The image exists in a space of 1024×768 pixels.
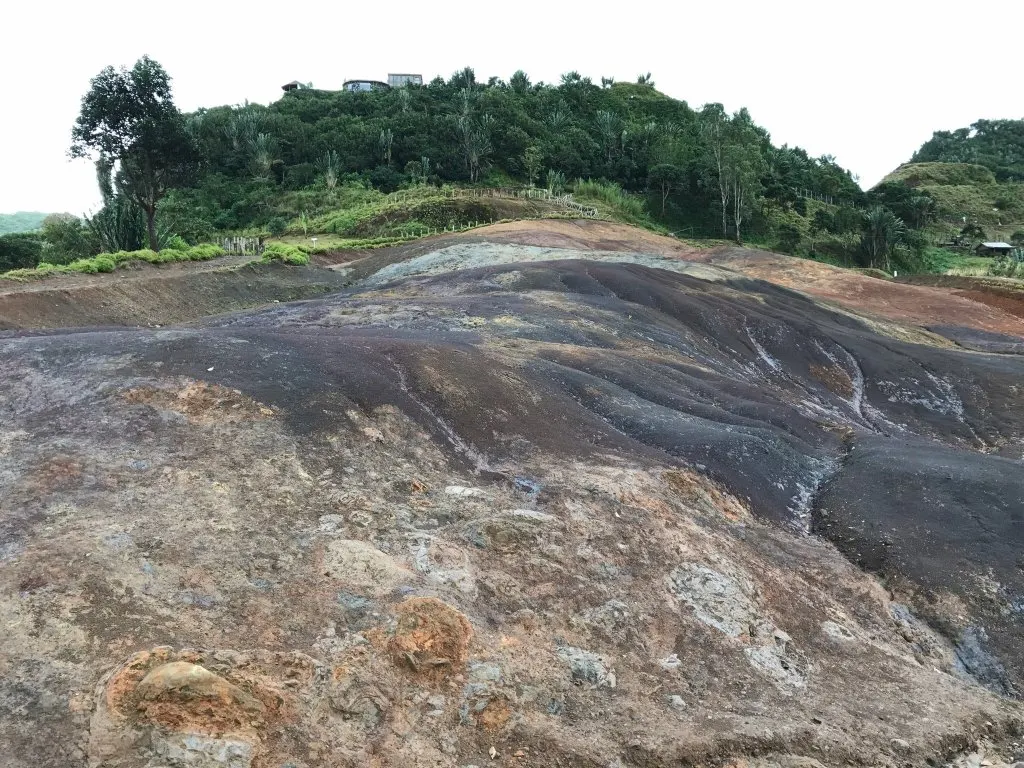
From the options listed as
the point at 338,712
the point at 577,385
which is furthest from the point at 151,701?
the point at 577,385

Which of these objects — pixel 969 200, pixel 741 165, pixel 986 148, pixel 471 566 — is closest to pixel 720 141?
pixel 741 165

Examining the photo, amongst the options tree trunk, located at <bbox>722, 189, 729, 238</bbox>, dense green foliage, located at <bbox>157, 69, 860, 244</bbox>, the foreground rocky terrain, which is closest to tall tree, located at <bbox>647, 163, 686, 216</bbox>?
dense green foliage, located at <bbox>157, 69, 860, 244</bbox>

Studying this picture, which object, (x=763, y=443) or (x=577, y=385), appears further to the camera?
(x=577, y=385)

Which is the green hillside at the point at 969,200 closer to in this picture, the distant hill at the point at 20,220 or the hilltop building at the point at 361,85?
the hilltop building at the point at 361,85

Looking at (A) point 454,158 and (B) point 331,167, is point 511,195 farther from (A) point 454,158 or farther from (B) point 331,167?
(B) point 331,167

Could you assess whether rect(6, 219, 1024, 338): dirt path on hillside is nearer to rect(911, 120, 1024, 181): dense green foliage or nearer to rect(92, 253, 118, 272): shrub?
rect(92, 253, 118, 272): shrub

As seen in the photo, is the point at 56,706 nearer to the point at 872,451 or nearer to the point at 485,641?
the point at 485,641

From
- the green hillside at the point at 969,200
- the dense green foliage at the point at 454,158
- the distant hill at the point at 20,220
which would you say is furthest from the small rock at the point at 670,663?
A: the distant hill at the point at 20,220
